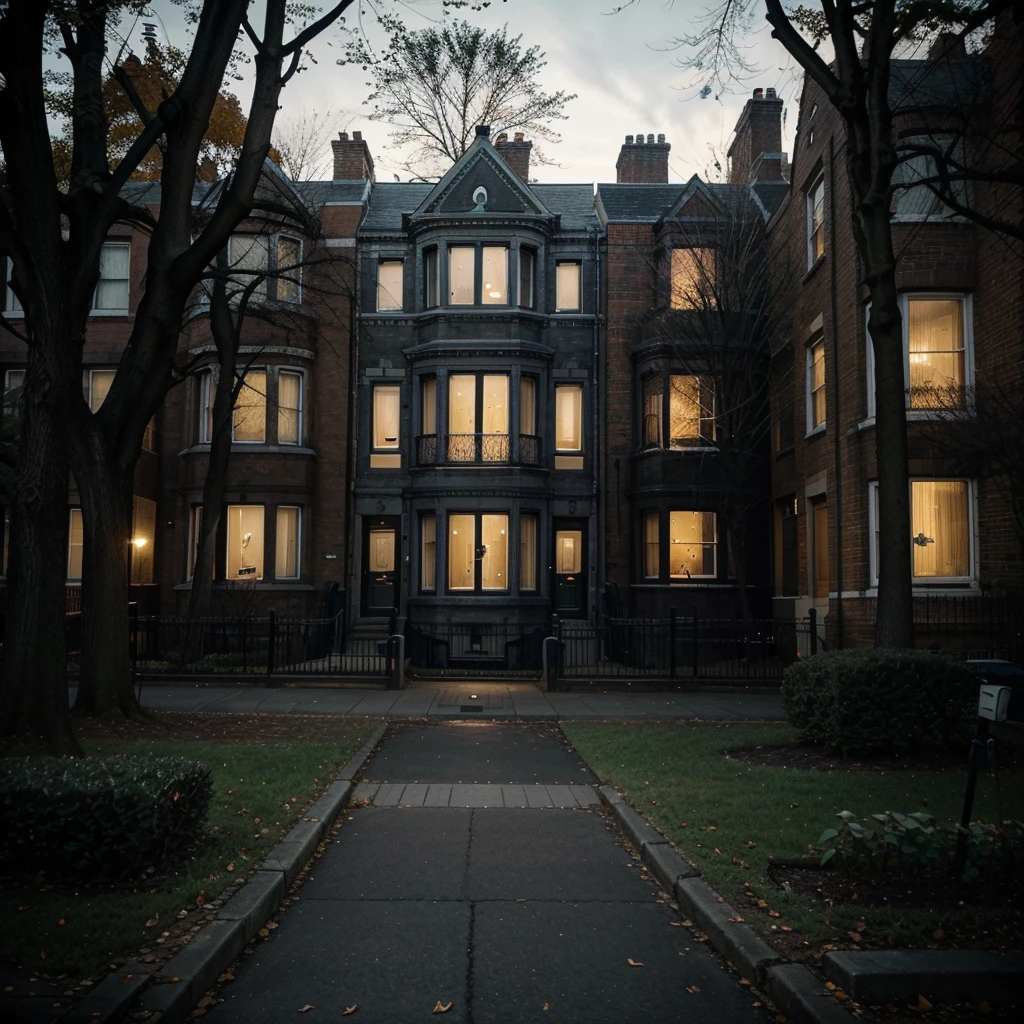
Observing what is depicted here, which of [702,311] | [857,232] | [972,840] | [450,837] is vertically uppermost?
[702,311]

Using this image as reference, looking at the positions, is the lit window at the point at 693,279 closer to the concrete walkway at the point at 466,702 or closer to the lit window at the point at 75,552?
the concrete walkway at the point at 466,702

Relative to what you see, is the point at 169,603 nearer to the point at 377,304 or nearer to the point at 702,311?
the point at 377,304

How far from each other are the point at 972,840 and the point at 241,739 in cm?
889

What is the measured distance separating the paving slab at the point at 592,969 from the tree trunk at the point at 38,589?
232 inches

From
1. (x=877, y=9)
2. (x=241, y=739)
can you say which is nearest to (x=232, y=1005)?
(x=241, y=739)

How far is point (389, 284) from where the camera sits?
2703cm

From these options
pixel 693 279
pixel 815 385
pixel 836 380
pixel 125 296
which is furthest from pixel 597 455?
pixel 125 296

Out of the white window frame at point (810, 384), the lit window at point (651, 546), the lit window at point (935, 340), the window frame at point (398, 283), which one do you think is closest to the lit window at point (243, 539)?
the window frame at point (398, 283)

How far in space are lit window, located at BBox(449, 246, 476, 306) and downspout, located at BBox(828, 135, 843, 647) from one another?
9715mm

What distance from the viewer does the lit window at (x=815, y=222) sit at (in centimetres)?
2062

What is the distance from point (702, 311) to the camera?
878 inches

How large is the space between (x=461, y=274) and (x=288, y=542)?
8.30 meters

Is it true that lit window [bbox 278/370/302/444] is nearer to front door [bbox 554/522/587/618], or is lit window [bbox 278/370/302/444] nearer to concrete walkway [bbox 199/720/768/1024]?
front door [bbox 554/522/587/618]

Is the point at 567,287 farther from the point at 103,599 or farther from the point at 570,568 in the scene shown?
the point at 103,599
